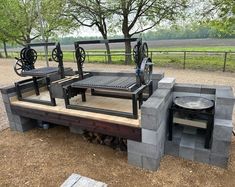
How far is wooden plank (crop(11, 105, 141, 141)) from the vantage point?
2.78m

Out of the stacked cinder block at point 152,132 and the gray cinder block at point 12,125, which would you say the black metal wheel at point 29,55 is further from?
the stacked cinder block at point 152,132

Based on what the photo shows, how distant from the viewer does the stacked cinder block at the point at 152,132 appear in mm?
2537

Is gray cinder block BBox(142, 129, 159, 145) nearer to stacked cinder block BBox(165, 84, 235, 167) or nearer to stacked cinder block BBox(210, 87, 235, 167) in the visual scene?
stacked cinder block BBox(165, 84, 235, 167)

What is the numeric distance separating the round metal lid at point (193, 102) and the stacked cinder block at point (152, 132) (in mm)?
178

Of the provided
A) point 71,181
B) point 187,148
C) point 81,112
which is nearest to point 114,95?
point 81,112

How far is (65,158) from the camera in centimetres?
321

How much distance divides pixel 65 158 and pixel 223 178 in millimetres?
2172

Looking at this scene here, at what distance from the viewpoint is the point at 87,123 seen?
3111 millimetres

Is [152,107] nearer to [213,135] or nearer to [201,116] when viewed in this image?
[201,116]

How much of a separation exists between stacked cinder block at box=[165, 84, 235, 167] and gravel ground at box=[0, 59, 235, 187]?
12cm

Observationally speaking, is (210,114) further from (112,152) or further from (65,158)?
(65,158)

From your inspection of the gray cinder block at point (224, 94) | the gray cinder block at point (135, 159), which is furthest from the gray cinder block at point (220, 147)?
the gray cinder block at point (135, 159)

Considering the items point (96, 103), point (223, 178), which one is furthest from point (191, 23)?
point (223, 178)

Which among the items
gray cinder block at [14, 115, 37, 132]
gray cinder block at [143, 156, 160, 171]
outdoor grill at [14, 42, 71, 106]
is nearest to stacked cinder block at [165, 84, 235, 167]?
gray cinder block at [143, 156, 160, 171]
